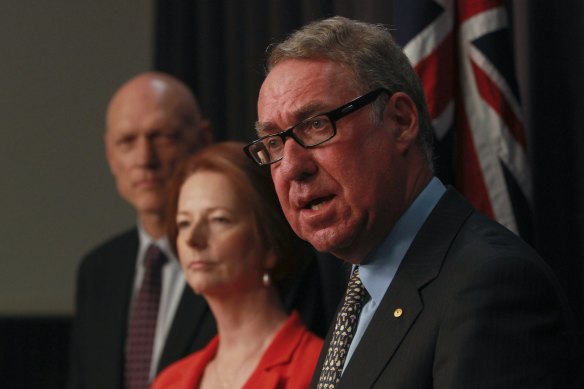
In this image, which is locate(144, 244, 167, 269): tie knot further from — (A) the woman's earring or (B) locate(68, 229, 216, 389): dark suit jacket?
(A) the woman's earring

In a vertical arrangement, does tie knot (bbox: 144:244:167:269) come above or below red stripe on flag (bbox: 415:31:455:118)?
below

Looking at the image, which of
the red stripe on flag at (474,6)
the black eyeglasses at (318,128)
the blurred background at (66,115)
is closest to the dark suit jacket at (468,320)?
the black eyeglasses at (318,128)

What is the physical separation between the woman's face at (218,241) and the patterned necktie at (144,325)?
2.29ft

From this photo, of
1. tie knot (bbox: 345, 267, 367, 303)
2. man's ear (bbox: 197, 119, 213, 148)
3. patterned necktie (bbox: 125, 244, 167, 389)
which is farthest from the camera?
man's ear (bbox: 197, 119, 213, 148)

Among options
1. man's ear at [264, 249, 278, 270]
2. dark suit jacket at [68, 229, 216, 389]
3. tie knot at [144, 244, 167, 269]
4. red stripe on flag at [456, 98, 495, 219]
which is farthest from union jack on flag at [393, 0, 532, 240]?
tie knot at [144, 244, 167, 269]

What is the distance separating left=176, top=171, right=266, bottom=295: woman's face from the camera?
3.03 m

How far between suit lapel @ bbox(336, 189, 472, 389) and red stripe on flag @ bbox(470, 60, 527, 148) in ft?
3.56

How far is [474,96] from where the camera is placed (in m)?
3.05

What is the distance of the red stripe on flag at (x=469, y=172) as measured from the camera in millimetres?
2973

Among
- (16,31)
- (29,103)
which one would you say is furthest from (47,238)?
(16,31)

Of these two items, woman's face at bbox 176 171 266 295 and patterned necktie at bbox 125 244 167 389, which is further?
patterned necktie at bbox 125 244 167 389

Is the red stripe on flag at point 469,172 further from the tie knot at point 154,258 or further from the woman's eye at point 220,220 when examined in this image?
the tie knot at point 154,258

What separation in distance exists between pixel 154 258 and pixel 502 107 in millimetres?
1496

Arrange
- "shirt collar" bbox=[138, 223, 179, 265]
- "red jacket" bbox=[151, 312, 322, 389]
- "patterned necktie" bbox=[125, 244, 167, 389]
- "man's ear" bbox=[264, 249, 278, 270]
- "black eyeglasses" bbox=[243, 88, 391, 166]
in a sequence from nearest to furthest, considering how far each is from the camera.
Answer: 1. "black eyeglasses" bbox=[243, 88, 391, 166]
2. "red jacket" bbox=[151, 312, 322, 389]
3. "man's ear" bbox=[264, 249, 278, 270]
4. "patterned necktie" bbox=[125, 244, 167, 389]
5. "shirt collar" bbox=[138, 223, 179, 265]
